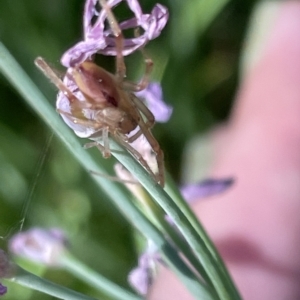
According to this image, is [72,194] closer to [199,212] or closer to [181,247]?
[199,212]

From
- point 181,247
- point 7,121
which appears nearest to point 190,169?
point 7,121

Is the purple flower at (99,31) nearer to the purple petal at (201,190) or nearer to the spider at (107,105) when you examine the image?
the spider at (107,105)

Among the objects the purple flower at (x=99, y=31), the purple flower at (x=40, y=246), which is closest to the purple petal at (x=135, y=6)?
the purple flower at (x=99, y=31)

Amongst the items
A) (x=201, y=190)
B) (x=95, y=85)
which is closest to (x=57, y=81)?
(x=95, y=85)

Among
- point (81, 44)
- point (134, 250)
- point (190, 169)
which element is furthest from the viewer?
point (190, 169)

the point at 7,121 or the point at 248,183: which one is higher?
the point at 7,121

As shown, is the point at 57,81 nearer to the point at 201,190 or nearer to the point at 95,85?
the point at 95,85
